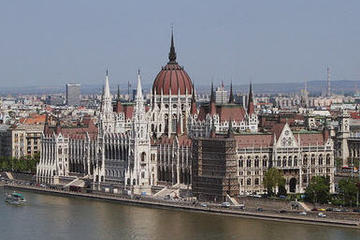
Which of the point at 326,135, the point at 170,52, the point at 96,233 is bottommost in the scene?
the point at 96,233

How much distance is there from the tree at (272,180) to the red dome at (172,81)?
18822 mm

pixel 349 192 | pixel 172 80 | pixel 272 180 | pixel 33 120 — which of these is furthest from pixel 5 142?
pixel 349 192

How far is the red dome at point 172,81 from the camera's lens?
345 ft

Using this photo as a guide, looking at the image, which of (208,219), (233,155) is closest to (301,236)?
(208,219)

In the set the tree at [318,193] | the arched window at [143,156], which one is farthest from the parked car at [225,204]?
the arched window at [143,156]

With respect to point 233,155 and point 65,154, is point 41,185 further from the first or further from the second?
point 233,155

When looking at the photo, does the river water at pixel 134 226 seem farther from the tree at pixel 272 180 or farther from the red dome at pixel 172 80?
the red dome at pixel 172 80

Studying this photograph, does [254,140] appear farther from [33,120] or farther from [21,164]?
[33,120]

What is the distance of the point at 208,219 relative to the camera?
8081cm

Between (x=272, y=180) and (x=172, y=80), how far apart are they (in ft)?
68.2

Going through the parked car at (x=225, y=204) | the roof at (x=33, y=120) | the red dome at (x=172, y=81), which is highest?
the red dome at (x=172, y=81)

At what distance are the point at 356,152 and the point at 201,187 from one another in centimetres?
2893

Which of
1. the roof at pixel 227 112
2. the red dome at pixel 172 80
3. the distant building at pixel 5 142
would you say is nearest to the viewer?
the roof at pixel 227 112

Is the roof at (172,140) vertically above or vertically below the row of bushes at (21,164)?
above
